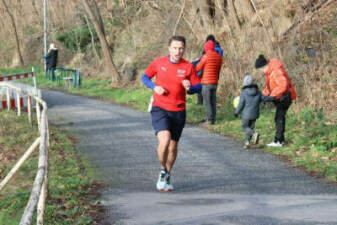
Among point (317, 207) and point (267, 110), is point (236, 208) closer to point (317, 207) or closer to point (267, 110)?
point (317, 207)

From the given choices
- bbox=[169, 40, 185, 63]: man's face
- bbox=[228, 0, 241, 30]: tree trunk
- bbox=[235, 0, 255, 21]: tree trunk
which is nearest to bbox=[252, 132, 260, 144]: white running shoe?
bbox=[169, 40, 185, 63]: man's face

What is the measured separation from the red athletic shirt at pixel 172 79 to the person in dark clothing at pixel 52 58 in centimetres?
2203

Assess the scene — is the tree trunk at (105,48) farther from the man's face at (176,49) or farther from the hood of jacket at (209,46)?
the man's face at (176,49)

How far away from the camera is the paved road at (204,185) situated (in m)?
5.58

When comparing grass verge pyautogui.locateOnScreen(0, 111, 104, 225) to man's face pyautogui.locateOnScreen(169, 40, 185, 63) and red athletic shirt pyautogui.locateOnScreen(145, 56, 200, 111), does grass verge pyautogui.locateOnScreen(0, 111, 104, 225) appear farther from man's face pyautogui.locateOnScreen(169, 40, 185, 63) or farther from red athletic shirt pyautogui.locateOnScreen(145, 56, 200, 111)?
man's face pyautogui.locateOnScreen(169, 40, 185, 63)

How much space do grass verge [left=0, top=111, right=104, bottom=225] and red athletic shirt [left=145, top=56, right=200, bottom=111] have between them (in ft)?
5.05

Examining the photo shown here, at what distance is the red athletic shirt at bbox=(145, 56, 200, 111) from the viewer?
6.41 meters

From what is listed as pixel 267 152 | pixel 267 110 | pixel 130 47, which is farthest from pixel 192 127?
pixel 130 47

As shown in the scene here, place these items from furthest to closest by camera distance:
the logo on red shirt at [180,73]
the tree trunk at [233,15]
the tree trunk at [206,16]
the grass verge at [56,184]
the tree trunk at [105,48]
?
the tree trunk at [105,48], the tree trunk at [206,16], the tree trunk at [233,15], the logo on red shirt at [180,73], the grass verge at [56,184]

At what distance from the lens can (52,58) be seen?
91.5ft

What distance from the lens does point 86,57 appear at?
110ft

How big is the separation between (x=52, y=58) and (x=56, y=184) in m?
21.5

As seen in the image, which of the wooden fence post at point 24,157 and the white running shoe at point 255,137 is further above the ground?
the wooden fence post at point 24,157

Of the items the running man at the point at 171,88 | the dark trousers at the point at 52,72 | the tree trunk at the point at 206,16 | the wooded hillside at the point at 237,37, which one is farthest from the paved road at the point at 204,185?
the dark trousers at the point at 52,72
